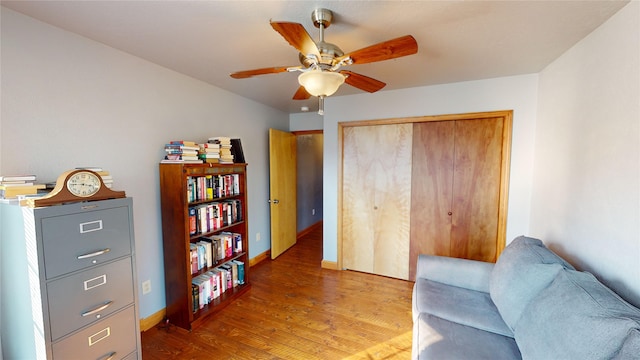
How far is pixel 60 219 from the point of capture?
129 cm

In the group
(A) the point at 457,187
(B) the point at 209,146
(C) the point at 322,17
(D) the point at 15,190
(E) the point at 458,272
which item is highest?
(C) the point at 322,17

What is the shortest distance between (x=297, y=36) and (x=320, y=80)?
9.0 inches

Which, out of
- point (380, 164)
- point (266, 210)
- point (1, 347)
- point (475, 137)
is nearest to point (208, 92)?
point (266, 210)

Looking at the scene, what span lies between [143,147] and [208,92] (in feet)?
3.05

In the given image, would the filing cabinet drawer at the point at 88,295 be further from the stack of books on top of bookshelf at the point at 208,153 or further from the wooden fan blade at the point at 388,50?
the wooden fan blade at the point at 388,50

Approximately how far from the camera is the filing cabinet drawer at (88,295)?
50.3 inches

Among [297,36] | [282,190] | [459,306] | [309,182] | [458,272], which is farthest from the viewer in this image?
[309,182]

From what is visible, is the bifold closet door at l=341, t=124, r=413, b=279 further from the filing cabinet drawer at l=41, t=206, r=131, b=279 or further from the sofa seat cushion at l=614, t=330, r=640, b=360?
the filing cabinet drawer at l=41, t=206, r=131, b=279

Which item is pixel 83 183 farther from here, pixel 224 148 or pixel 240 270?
pixel 240 270

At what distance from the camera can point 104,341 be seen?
4.82 feet

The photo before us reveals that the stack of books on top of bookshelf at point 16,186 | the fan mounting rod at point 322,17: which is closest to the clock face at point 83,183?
the stack of books on top of bookshelf at point 16,186

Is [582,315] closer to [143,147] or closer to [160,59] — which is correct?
[143,147]

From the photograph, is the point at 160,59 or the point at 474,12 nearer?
the point at 474,12

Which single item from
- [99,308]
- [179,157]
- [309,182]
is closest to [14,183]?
[99,308]
